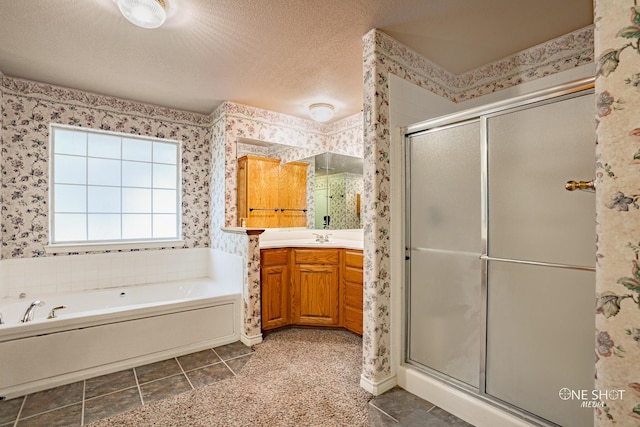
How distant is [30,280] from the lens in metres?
2.94

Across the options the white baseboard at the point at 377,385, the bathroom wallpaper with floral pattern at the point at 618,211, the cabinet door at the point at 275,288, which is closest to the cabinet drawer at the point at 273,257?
the cabinet door at the point at 275,288

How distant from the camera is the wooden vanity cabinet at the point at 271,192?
3.61 m

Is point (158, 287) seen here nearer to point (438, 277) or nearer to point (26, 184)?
point (26, 184)

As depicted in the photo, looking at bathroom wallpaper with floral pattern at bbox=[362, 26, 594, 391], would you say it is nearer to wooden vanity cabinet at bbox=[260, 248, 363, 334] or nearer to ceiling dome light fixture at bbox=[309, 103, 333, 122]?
wooden vanity cabinet at bbox=[260, 248, 363, 334]

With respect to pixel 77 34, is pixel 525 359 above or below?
below

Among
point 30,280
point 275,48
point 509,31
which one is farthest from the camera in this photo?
point 30,280

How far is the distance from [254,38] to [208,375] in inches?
97.2

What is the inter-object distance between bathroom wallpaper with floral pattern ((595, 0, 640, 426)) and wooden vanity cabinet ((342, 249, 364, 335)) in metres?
2.18

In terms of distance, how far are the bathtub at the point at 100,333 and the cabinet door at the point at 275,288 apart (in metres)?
0.28

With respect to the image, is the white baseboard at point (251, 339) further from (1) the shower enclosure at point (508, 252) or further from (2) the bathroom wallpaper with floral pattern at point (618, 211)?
(2) the bathroom wallpaper with floral pattern at point (618, 211)

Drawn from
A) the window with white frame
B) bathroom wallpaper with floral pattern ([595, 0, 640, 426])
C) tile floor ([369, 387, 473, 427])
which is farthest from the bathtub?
bathroom wallpaper with floral pattern ([595, 0, 640, 426])

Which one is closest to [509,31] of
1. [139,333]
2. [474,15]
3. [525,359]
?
[474,15]

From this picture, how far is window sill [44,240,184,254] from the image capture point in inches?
121

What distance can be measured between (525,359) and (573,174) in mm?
949
